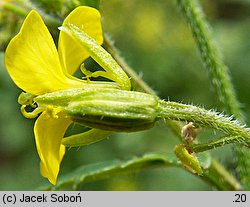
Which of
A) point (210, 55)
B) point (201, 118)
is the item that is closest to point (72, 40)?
point (201, 118)

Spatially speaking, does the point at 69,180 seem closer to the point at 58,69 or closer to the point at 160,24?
the point at 58,69

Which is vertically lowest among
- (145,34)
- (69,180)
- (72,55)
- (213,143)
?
(145,34)

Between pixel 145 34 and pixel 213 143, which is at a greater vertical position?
pixel 213 143

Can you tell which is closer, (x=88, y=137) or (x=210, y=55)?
(x=88, y=137)

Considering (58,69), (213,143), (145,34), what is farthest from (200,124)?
(145,34)

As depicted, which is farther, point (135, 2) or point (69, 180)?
point (135, 2)

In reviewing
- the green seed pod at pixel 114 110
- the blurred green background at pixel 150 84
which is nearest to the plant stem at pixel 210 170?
the green seed pod at pixel 114 110

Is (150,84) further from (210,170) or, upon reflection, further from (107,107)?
(107,107)
